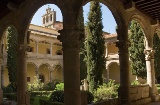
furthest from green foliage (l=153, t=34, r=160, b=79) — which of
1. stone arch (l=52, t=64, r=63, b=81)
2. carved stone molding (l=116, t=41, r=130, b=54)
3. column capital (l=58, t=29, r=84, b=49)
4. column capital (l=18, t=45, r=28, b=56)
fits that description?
stone arch (l=52, t=64, r=63, b=81)

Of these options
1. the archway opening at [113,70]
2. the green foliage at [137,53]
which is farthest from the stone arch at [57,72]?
the green foliage at [137,53]

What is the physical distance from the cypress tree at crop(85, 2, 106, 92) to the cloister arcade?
7.06 meters

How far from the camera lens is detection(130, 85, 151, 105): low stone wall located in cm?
812

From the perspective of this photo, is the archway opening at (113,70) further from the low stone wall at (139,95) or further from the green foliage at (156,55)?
the low stone wall at (139,95)

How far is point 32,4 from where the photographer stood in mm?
7250

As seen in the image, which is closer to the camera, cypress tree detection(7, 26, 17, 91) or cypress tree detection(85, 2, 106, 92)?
cypress tree detection(85, 2, 106, 92)

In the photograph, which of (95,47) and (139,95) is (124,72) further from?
(95,47)

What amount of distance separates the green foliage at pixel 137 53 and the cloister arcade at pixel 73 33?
831 cm

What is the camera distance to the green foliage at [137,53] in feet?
58.6

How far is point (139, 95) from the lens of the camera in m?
8.63

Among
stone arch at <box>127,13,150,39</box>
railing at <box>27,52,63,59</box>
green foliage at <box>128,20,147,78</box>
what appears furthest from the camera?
railing at <box>27,52,63,59</box>

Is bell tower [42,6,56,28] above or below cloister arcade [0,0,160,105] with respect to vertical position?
above

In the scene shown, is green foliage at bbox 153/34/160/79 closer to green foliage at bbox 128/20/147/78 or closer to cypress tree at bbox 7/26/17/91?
green foliage at bbox 128/20/147/78

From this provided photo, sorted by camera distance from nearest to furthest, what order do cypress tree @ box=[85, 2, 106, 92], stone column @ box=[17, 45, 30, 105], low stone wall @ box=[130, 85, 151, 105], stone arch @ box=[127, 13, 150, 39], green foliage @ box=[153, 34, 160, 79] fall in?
stone column @ box=[17, 45, 30, 105] < low stone wall @ box=[130, 85, 151, 105] < stone arch @ box=[127, 13, 150, 39] < cypress tree @ box=[85, 2, 106, 92] < green foliage @ box=[153, 34, 160, 79]
